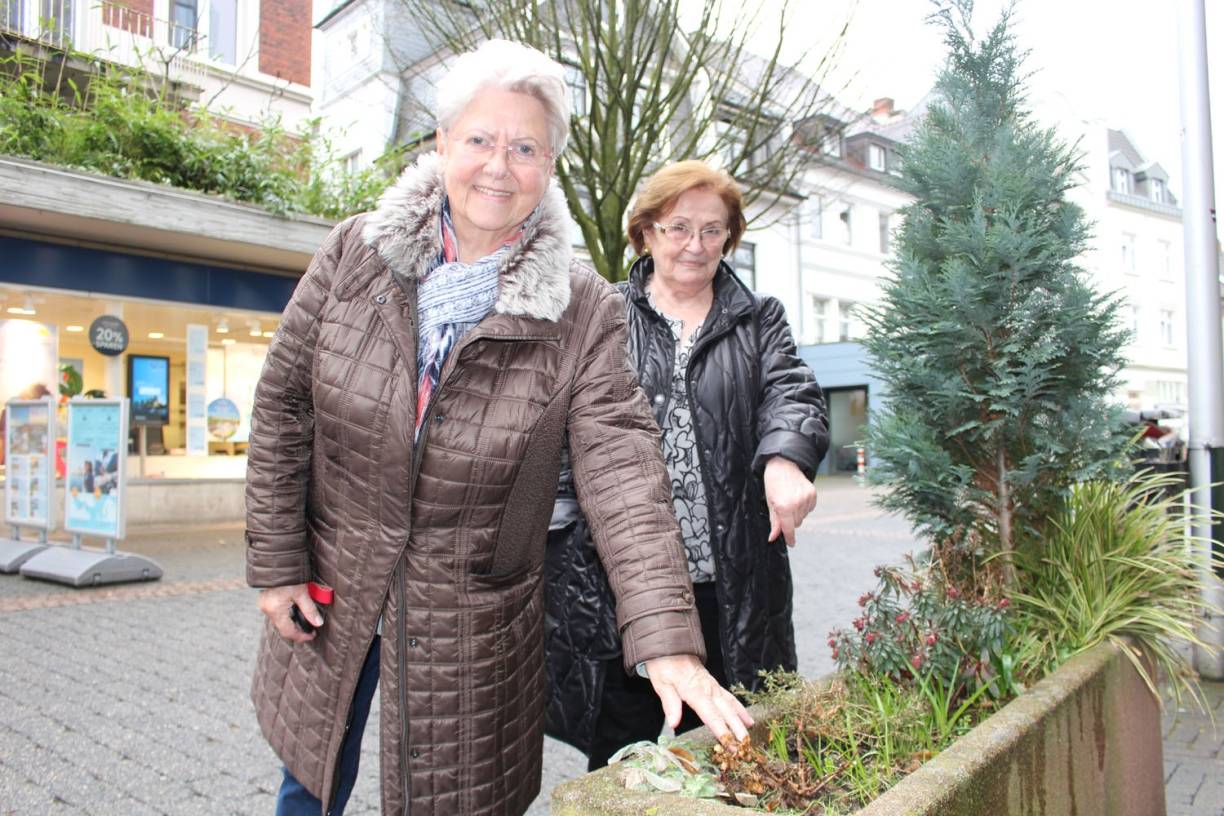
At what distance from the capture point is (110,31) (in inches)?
559

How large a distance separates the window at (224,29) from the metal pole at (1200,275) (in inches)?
564

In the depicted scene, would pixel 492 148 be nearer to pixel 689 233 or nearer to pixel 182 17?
pixel 689 233

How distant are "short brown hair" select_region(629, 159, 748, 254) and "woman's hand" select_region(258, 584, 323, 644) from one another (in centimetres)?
137

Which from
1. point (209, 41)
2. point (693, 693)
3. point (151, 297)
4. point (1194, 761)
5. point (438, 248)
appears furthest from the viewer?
point (209, 41)

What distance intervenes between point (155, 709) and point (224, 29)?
1455 centimetres

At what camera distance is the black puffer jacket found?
2609 millimetres

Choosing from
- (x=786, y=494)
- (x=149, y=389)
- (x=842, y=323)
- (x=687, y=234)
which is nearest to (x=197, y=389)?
(x=149, y=389)

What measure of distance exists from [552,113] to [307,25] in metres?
17.2

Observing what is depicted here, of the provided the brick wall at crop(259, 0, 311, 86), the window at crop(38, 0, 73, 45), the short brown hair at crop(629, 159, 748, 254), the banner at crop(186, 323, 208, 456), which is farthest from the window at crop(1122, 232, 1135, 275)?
the short brown hair at crop(629, 159, 748, 254)

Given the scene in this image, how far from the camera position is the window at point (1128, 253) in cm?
3731

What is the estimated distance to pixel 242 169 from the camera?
10531mm

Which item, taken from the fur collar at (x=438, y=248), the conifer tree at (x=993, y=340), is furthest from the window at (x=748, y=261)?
the fur collar at (x=438, y=248)

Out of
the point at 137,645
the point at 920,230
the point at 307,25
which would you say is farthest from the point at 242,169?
the point at 920,230

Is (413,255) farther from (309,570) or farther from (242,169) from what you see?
(242,169)
